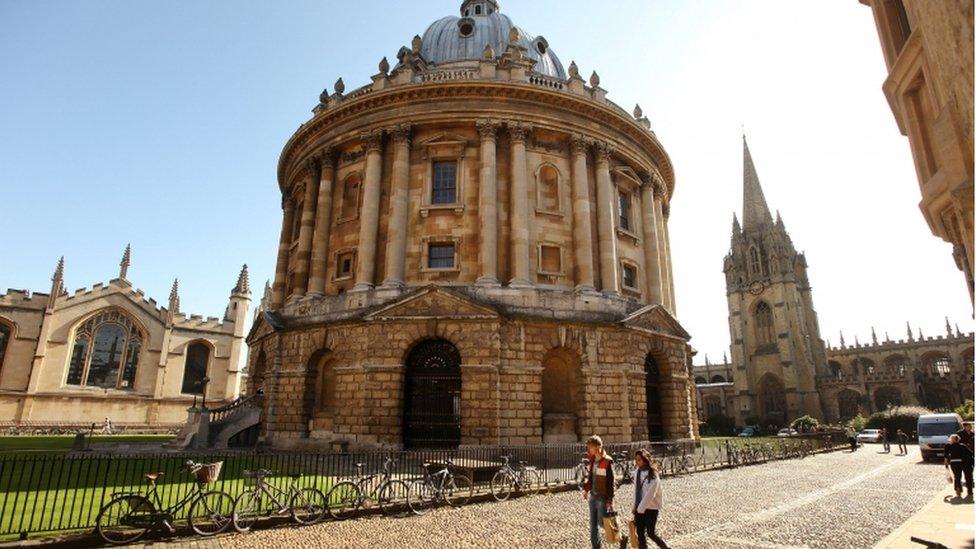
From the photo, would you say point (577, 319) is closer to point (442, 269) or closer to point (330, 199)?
point (442, 269)

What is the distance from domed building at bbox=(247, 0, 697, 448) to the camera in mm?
20484

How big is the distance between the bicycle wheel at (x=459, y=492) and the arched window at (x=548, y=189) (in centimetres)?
1422

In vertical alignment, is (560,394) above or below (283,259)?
below

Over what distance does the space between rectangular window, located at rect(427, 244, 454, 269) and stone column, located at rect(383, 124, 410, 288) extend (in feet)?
3.87

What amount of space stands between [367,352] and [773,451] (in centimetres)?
2102

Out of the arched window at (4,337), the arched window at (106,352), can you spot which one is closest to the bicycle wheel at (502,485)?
the arched window at (106,352)

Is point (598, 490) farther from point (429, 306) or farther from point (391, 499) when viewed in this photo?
point (429, 306)

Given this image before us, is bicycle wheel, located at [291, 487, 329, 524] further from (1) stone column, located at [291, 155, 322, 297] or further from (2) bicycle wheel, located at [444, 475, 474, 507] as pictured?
(1) stone column, located at [291, 155, 322, 297]

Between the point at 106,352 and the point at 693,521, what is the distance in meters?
51.7

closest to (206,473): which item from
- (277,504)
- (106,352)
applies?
(277,504)

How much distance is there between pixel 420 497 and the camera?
37.4 ft

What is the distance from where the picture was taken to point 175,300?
160 feet

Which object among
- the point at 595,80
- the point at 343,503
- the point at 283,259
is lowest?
the point at 343,503

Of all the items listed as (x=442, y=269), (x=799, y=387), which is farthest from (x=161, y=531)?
(x=799, y=387)
